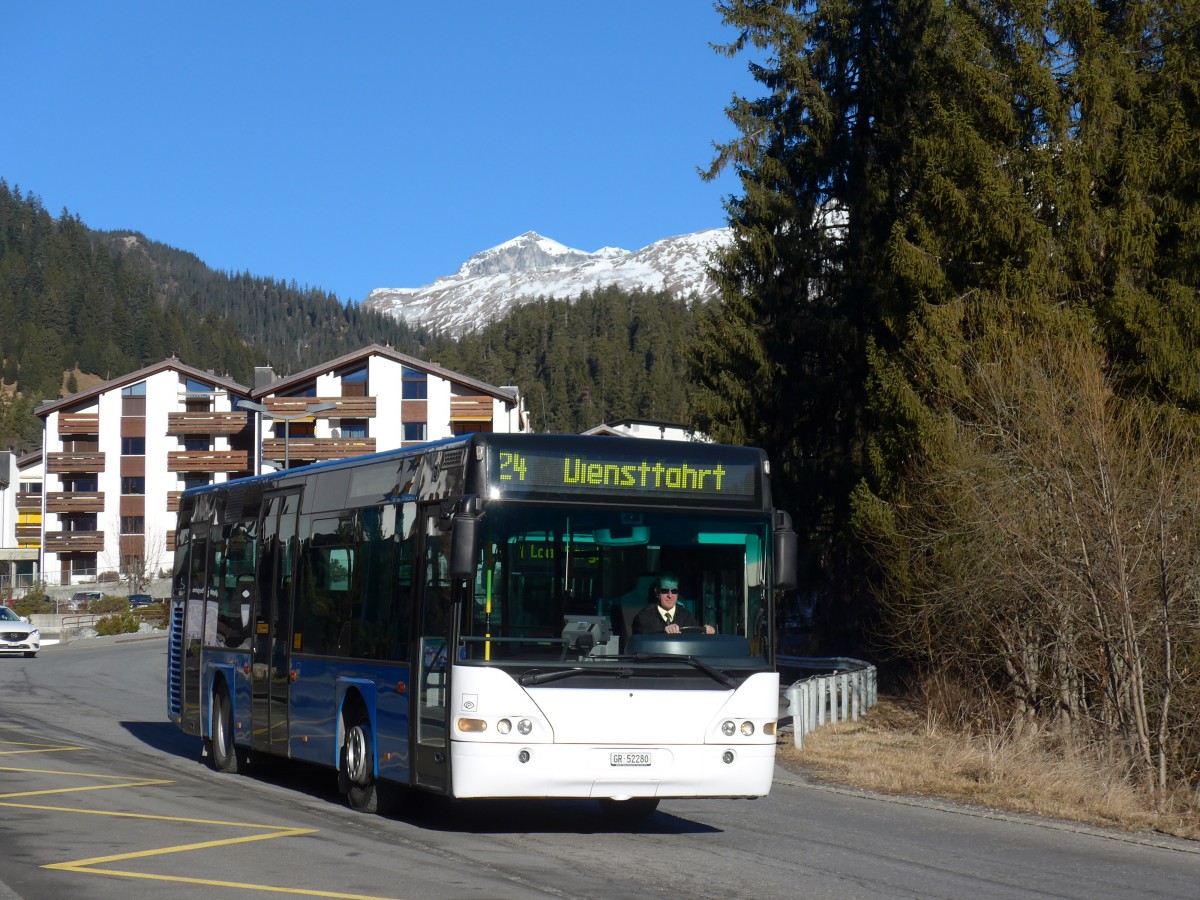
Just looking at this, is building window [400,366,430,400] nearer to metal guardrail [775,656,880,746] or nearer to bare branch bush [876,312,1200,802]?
metal guardrail [775,656,880,746]

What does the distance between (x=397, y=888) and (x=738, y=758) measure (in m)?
3.28

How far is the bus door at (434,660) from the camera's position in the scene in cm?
1079

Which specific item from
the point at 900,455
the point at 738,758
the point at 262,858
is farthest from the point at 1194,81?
the point at 262,858

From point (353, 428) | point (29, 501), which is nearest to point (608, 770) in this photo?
point (353, 428)

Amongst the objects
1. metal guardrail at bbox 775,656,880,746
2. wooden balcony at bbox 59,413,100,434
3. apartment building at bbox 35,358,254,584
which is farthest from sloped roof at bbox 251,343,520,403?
metal guardrail at bbox 775,656,880,746

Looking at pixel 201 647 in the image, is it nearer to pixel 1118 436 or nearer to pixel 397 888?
pixel 397 888

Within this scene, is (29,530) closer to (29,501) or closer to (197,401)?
(29,501)

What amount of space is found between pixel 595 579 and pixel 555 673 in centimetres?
73

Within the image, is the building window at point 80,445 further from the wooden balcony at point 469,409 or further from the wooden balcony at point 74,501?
the wooden balcony at point 469,409

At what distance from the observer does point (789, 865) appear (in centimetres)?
1004

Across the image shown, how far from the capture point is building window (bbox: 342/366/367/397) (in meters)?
86.0

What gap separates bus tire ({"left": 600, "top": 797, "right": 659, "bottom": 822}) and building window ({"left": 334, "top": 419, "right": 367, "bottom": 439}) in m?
73.9

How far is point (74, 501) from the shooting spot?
92375mm

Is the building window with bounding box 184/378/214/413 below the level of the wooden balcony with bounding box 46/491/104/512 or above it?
above
